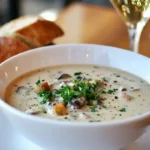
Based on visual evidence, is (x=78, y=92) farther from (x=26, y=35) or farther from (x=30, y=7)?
(x=30, y=7)

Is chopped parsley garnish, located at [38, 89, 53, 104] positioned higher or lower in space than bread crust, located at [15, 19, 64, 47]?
lower

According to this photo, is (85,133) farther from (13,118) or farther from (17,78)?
(17,78)

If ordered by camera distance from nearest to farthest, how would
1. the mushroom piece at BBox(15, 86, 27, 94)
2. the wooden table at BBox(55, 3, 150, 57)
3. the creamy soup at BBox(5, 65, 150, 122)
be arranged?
the creamy soup at BBox(5, 65, 150, 122) < the mushroom piece at BBox(15, 86, 27, 94) < the wooden table at BBox(55, 3, 150, 57)

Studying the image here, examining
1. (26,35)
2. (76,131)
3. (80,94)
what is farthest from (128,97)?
(26,35)

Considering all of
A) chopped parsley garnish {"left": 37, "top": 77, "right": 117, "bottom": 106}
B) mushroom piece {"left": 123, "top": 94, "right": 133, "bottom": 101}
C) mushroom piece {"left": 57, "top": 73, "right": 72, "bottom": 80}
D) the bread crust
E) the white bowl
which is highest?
the bread crust

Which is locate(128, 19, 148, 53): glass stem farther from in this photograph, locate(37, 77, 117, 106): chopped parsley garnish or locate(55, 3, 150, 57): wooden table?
locate(37, 77, 117, 106): chopped parsley garnish

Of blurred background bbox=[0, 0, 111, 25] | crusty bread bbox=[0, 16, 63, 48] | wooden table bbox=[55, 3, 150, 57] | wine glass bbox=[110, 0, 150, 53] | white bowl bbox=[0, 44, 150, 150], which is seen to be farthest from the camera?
blurred background bbox=[0, 0, 111, 25]

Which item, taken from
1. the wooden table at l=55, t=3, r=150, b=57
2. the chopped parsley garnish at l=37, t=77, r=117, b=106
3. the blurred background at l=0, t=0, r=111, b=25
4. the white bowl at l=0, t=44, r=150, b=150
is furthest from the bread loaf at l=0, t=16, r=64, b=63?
the blurred background at l=0, t=0, r=111, b=25
